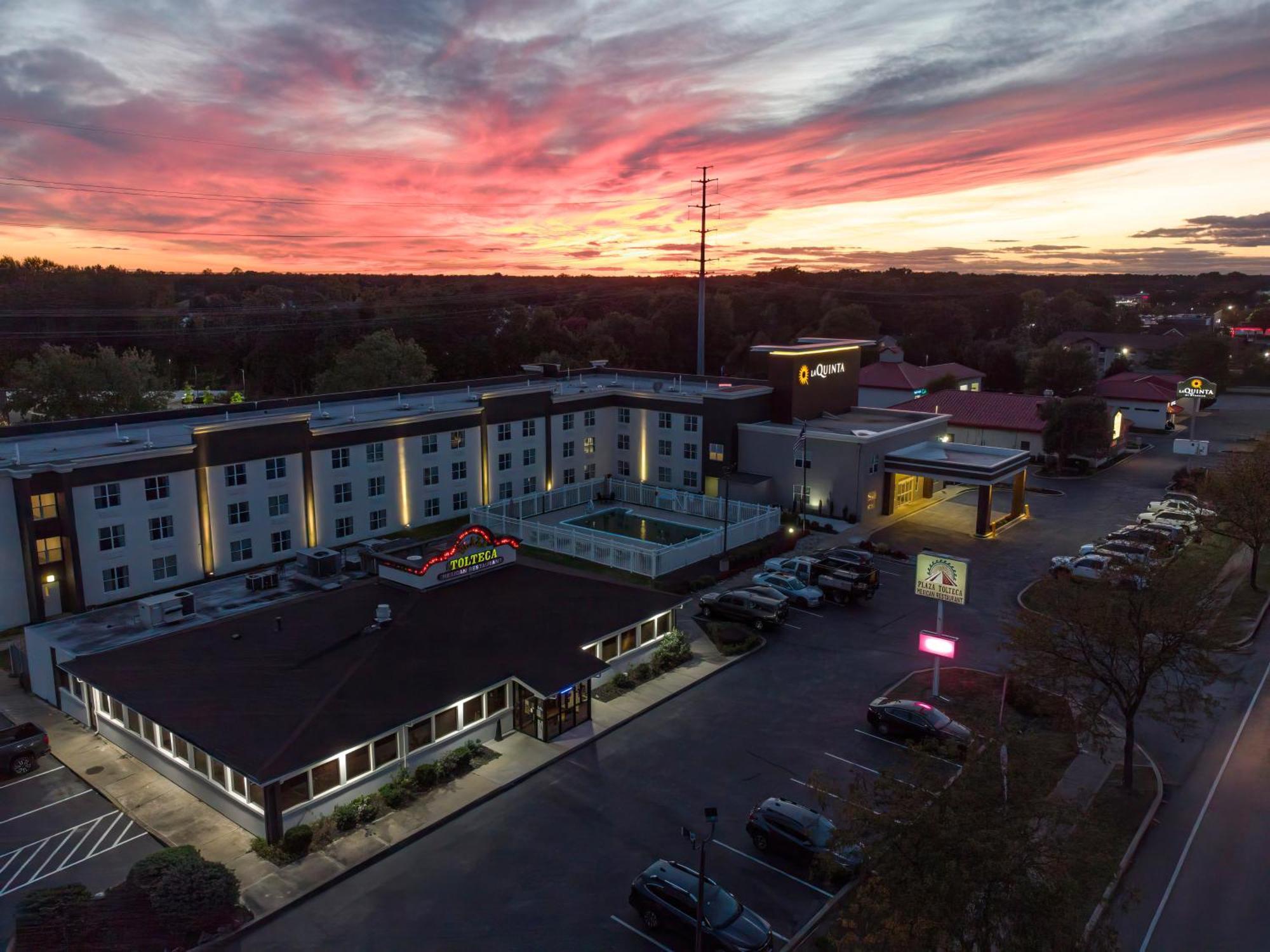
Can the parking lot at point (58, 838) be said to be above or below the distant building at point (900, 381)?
below

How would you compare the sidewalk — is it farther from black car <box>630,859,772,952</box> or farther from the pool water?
the pool water

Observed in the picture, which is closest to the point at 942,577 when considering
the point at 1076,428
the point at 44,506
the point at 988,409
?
the point at 44,506

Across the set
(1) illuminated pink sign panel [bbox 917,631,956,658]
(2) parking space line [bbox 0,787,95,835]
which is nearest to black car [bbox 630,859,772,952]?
(1) illuminated pink sign panel [bbox 917,631,956,658]

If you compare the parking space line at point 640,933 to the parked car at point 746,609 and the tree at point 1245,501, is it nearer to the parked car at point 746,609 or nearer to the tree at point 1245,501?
the parked car at point 746,609

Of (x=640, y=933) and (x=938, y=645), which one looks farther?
(x=938, y=645)

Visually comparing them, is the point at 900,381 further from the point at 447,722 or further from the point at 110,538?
the point at 447,722

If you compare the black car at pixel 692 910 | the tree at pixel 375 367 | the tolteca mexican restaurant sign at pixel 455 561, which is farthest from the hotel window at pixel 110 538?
the tree at pixel 375 367
